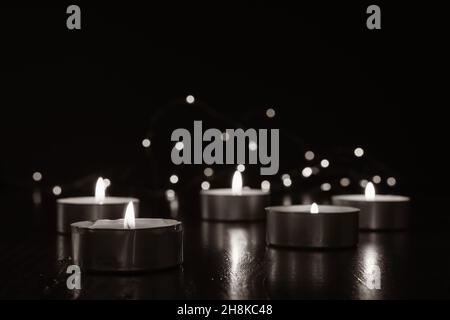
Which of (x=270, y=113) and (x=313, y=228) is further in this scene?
(x=270, y=113)

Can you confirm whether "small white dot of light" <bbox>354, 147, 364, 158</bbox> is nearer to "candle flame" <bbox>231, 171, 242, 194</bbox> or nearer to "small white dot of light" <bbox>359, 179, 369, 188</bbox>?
"small white dot of light" <bbox>359, 179, 369, 188</bbox>

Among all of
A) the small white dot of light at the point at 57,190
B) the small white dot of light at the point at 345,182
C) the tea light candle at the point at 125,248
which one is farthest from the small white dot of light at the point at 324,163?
the tea light candle at the point at 125,248

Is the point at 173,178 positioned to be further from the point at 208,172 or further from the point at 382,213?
the point at 382,213

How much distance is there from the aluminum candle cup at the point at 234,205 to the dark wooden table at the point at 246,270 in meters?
0.15

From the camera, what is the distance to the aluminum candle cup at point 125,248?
99 cm

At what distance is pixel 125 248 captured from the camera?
0.99m

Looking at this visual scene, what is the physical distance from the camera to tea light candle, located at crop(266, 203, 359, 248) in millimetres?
1229

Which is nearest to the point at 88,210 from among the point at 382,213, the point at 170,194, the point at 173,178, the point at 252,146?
the point at 382,213

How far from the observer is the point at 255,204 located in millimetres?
1728

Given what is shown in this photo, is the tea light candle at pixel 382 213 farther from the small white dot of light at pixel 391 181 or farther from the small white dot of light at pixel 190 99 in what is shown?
the small white dot of light at pixel 190 99
